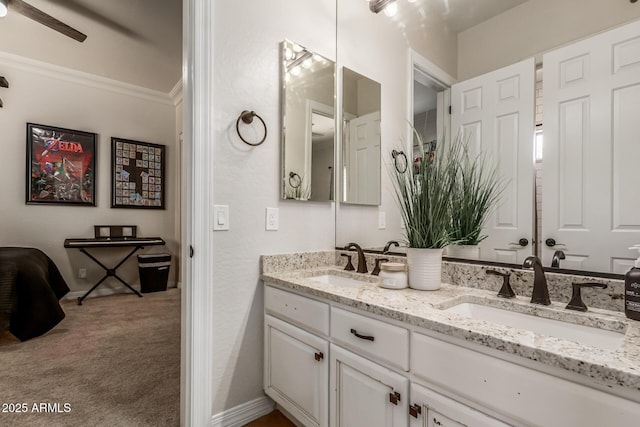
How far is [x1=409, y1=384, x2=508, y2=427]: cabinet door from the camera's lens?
81cm

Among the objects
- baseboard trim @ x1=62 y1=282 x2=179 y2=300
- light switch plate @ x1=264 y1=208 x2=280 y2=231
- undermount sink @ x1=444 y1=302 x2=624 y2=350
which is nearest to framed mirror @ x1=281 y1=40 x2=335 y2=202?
light switch plate @ x1=264 y1=208 x2=280 y2=231

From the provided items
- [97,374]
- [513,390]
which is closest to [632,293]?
[513,390]

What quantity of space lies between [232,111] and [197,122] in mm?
202

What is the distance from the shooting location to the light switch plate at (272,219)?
67.7 inches

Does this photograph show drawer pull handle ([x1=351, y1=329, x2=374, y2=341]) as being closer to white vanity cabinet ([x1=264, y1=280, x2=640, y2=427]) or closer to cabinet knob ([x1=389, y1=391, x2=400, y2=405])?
white vanity cabinet ([x1=264, y1=280, x2=640, y2=427])

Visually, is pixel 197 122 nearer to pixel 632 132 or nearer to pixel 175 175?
pixel 632 132

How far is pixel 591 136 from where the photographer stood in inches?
42.8

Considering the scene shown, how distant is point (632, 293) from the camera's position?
0.89 m

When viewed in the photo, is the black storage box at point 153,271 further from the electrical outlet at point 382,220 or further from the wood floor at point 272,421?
the electrical outlet at point 382,220

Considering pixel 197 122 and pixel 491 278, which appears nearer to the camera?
pixel 491 278

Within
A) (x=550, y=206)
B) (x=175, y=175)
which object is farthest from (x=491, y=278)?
(x=175, y=175)

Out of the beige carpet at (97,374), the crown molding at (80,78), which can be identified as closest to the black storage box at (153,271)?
the beige carpet at (97,374)

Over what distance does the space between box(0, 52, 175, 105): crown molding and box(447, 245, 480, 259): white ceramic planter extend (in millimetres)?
4877

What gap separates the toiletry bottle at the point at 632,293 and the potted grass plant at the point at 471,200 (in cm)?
52
